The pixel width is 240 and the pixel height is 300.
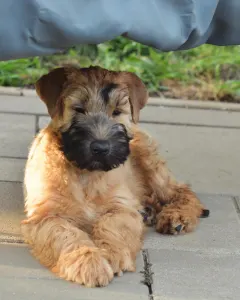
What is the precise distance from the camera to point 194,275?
436 centimetres

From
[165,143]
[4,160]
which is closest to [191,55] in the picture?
[165,143]

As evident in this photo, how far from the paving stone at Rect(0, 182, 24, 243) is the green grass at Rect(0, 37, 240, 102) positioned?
124 inches

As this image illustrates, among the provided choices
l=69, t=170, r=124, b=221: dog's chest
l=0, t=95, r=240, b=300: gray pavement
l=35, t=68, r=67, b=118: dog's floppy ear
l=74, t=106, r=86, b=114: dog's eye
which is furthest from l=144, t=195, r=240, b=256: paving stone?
l=35, t=68, r=67, b=118: dog's floppy ear

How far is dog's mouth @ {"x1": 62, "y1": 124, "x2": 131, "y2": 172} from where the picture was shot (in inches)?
175

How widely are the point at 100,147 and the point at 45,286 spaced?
3.03 feet

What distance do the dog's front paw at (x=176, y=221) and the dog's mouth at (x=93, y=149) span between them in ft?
2.21

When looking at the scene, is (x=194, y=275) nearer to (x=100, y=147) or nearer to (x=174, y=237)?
(x=174, y=237)

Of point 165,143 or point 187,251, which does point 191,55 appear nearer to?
point 165,143

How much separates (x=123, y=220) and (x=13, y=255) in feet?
2.43

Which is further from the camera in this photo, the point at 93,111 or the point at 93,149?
the point at 93,111

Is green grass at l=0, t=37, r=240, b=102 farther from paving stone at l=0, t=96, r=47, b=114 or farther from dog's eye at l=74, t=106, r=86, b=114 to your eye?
dog's eye at l=74, t=106, r=86, b=114

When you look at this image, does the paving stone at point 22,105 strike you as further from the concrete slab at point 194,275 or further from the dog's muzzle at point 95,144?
the concrete slab at point 194,275

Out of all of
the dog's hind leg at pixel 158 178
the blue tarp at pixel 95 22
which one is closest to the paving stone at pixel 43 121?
the dog's hind leg at pixel 158 178

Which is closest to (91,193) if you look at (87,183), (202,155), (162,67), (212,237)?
(87,183)
